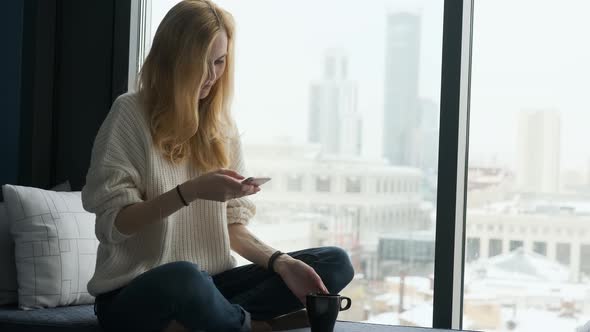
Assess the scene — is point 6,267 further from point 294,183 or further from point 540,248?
point 540,248

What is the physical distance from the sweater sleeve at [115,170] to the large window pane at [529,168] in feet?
4.13

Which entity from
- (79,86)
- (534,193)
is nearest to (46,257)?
(79,86)

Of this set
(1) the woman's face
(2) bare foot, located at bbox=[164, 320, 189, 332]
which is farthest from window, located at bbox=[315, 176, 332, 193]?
(2) bare foot, located at bbox=[164, 320, 189, 332]

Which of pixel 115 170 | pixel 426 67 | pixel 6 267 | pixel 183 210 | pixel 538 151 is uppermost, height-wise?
pixel 426 67

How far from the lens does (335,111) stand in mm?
3018

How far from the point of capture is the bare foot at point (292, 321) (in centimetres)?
239

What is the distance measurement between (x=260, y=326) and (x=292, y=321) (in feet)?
0.44

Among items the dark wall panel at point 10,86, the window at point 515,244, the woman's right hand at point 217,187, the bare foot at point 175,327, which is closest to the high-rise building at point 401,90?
the window at point 515,244

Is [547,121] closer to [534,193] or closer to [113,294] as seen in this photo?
[534,193]

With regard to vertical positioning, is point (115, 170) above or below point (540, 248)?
above

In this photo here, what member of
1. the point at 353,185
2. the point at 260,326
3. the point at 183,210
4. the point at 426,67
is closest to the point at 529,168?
the point at 426,67

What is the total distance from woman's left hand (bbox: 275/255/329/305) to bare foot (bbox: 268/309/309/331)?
0.12 meters

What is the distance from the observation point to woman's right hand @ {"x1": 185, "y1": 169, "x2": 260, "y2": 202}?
2064 millimetres

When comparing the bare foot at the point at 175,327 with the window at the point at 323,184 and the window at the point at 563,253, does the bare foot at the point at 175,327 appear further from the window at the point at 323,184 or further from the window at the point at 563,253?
the window at the point at 563,253
